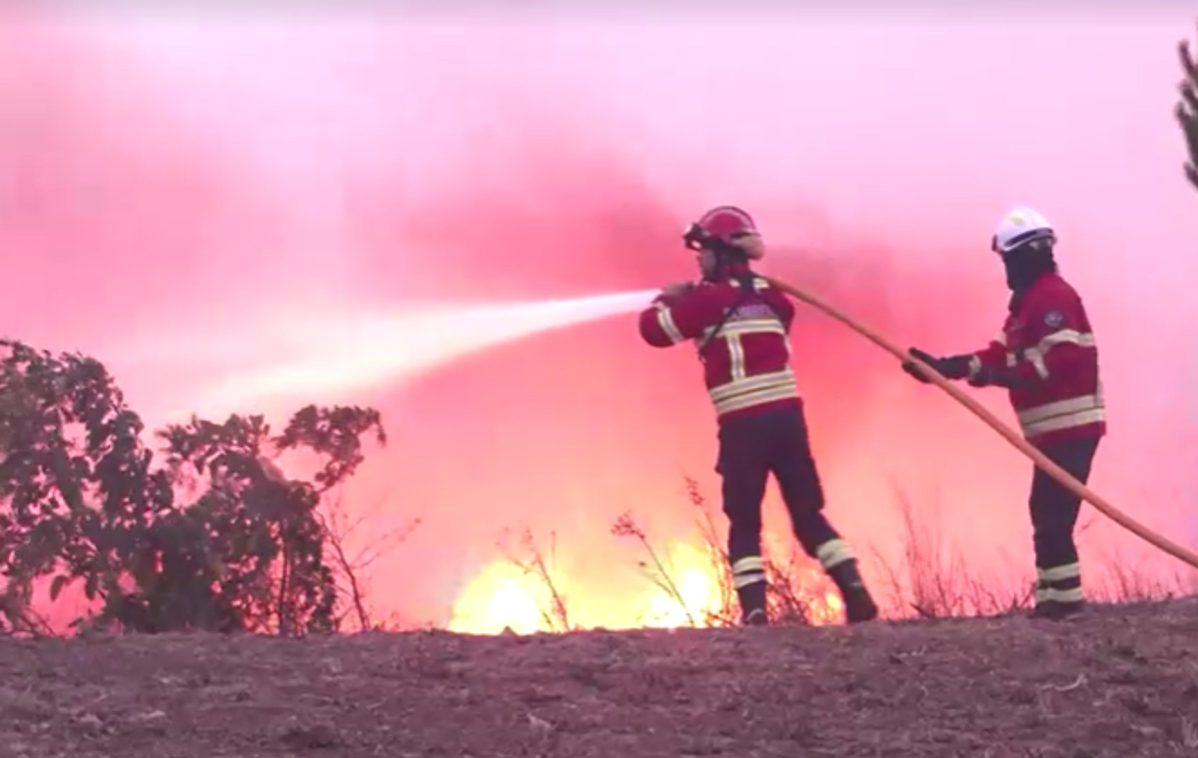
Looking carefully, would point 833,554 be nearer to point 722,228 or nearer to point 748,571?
point 748,571

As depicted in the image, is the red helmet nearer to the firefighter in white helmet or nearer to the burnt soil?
the firefighter in white helmet

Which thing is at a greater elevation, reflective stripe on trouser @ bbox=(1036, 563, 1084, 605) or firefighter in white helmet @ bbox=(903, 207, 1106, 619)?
firefighter in white helmet @ bbox=(903, 207, 1106, 619)

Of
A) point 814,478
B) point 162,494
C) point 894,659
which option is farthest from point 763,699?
point 162,494

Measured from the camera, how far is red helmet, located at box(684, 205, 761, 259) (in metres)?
6.72

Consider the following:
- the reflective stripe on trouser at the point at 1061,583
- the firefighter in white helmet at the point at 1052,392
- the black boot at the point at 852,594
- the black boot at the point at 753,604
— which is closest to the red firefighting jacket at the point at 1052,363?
the firefighter in white helmet at the point at 1052,392

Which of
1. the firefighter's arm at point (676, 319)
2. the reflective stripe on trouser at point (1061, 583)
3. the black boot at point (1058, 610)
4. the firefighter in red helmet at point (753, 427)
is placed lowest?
the black boot at point (1058, 610)

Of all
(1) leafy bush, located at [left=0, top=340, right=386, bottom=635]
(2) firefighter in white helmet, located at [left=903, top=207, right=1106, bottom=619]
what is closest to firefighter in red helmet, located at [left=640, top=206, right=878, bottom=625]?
(2) firefighter in white helmet, located at [left=903, top=207, right=1106, bottom=619]

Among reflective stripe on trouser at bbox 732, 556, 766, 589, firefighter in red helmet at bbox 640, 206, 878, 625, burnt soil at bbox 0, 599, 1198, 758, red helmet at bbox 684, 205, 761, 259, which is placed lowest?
burnt soil at bbox 0, 599, 1198, 758

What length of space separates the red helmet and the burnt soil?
1919 mm

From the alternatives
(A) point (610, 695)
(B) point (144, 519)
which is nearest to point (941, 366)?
(A) point (610, 695)

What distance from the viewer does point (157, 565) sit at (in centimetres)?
834

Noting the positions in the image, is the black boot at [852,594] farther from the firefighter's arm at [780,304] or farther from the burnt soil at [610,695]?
the firefighter's arm at [780,304]

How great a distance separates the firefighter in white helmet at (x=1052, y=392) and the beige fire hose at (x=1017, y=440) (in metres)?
0.06

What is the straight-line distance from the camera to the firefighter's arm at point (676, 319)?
6531 millimetres
